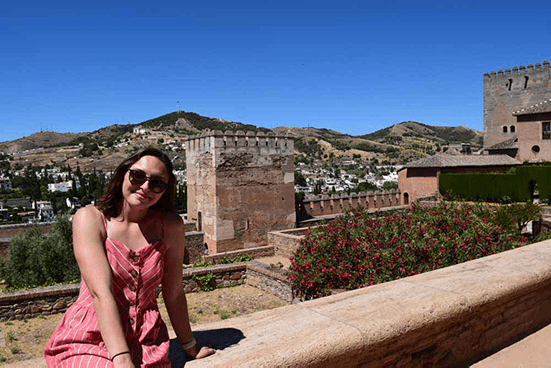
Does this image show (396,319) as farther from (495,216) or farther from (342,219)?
(495,216)

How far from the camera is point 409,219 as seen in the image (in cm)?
757

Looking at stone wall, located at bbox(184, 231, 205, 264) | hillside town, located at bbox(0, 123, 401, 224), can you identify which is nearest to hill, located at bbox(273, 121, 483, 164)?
hillside town, located at bbox(0, 123, 401, 224)

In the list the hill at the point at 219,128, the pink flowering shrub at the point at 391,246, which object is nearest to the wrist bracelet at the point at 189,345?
the pink flowering shrub at the point at 391,246

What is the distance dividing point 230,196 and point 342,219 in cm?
883

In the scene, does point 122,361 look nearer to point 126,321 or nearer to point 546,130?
point 126,321

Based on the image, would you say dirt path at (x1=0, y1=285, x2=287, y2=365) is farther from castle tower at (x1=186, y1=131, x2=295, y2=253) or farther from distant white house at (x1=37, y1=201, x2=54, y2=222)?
distant white house at (x1=37, y1=201, x2=54, y2=222)

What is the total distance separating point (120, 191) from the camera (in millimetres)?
1995

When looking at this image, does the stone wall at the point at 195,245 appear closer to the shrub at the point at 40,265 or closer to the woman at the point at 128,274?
the shrub at the point at 40,265

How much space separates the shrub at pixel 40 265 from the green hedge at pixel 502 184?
55.5 feet

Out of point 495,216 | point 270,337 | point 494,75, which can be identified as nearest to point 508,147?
point 494,75

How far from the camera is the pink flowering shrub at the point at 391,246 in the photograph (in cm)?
625

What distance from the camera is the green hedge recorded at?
20.0 m

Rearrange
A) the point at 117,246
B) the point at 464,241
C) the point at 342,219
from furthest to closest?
the point at 342,219 → the point at 464,241 → the point at 117,246

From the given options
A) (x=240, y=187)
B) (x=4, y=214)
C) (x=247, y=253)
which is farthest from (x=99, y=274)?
(x=4, y=214)
